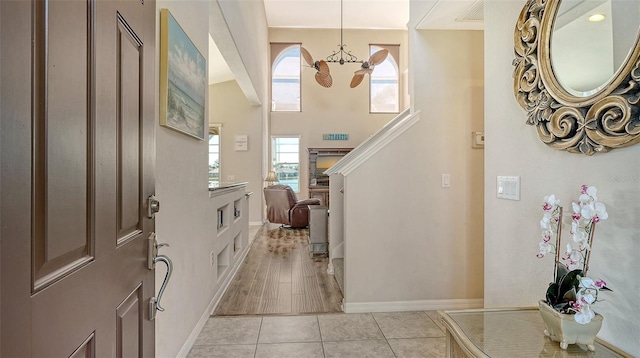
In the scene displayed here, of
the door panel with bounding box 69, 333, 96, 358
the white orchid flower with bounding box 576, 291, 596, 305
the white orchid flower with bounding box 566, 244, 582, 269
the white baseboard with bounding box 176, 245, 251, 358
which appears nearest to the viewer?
the door panel with bounding box 69, 333, 96, 358

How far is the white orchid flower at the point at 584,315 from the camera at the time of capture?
0.91 meters

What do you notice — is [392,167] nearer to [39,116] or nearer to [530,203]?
[530,203]

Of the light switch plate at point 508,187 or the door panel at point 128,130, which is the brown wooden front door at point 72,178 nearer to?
the door panel at point 128,130

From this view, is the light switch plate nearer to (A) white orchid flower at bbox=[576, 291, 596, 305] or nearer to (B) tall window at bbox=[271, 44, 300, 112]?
(A) white orchid flower at bbox=[576, 291, 596, 305]

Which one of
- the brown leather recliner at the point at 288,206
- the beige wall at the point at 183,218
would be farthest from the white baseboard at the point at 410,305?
the brown leather recliner at the point at 288,206

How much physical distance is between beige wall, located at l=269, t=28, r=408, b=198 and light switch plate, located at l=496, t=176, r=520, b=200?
6575 millimetres

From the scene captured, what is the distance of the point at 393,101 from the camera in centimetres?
842

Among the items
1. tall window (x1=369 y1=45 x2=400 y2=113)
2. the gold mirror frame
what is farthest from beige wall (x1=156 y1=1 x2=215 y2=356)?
tall window (x1=369 y1=45 x2=400 y2=113)

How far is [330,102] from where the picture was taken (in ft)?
27.0

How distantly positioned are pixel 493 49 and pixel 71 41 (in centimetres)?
188

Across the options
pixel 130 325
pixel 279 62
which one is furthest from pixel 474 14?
pixel 279 62

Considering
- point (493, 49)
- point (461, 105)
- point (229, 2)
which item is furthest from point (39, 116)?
point (229, 2)

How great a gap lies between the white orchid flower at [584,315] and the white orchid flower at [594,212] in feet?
0.89

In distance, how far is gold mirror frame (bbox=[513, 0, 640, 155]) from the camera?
95 cm
